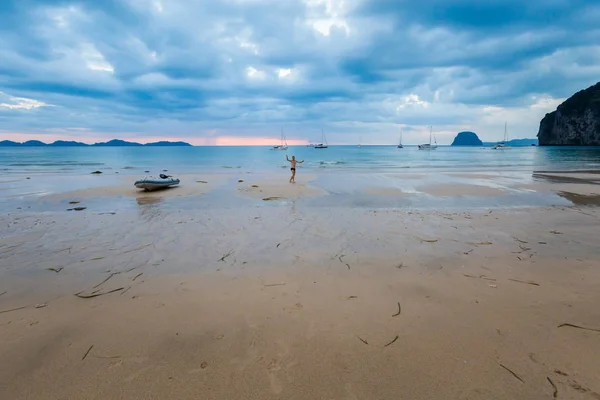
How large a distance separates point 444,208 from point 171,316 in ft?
41.7

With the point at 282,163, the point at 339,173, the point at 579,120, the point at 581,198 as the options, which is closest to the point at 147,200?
the point at 339,173

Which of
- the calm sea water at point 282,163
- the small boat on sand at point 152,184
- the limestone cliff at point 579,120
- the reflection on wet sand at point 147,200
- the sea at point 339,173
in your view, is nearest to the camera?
the reflection on wet sand at point 147,200

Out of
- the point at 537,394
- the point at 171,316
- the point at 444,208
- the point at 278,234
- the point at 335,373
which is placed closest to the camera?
the point at 537,394

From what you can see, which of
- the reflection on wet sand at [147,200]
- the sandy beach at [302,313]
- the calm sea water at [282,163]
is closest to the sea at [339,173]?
the calm sea water at [282,163]

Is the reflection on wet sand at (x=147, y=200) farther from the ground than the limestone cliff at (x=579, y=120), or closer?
closer

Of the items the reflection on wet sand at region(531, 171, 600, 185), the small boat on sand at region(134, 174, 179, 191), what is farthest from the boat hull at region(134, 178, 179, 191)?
the reflection on wet sand at region(531, 171, 600, 185)

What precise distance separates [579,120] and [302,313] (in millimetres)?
201580

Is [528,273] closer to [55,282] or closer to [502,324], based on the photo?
[502,324]

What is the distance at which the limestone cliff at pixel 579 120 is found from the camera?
5438 inches

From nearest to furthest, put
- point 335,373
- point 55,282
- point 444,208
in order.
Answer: point 335,373 < point 55,282 < point 444,208

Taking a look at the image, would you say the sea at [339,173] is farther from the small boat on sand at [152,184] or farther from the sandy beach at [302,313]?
the sandy beach at [302,313]

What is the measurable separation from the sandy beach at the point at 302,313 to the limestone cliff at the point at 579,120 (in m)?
185

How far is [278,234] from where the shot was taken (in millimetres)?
9492

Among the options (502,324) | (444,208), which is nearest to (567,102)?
(444,208)
